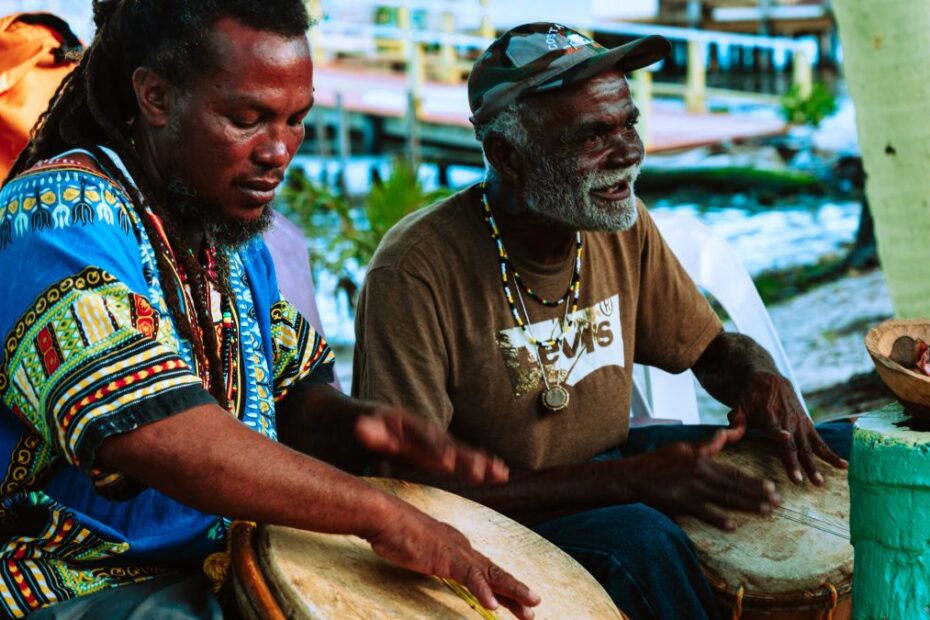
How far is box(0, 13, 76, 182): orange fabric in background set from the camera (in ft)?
11.4

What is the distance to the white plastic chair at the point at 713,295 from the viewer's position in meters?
4.14

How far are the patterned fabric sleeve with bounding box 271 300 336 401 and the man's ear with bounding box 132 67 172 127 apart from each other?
1.80 feet

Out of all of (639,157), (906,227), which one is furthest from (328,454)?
(906,227)

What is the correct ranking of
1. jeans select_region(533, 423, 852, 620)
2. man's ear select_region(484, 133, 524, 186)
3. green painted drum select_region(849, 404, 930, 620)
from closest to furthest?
green painted drum select_region(849, 404, 930, 620) → jeans select_region(533, 423, 852, 620) → man's ear select_region(484, 133, 524, 186)

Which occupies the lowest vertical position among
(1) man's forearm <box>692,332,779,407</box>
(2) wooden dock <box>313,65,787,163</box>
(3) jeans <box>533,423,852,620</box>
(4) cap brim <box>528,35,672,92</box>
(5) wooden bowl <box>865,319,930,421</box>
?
(2) wooden dock <box>313,65,787,163</box>

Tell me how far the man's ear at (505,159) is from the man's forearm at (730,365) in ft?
2.68

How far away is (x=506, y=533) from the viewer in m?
2.39

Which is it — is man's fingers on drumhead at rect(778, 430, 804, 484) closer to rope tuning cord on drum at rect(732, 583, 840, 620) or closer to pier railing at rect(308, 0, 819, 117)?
rope tuning cord on drum at rect(732, 583, 840, 620)

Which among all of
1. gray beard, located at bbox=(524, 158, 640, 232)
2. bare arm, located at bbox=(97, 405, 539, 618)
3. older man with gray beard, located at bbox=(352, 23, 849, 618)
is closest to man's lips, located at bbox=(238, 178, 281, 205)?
bare arm, located at bbox=(97, 405, 539, 618)

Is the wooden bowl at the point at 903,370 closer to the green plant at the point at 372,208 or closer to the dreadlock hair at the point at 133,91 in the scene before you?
the dreadlock hair at the point at 133,91

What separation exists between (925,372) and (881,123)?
2670mm

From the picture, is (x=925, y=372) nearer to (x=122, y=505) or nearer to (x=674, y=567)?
(x=674, y=567)

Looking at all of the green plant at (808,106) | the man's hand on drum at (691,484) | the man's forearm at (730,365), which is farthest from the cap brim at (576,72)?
the green plant at (808,106)

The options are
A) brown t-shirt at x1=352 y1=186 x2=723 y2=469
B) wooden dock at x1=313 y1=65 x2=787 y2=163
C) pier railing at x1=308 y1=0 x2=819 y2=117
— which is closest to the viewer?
brown t-shirt at x1=352 y1=186 x2=723 y2=469
